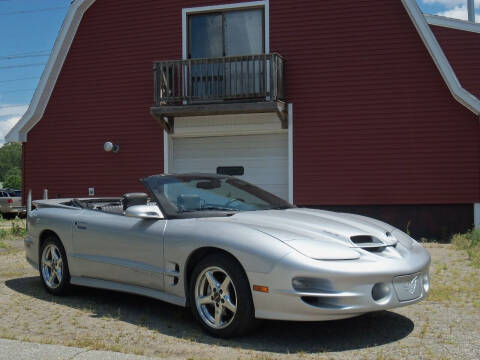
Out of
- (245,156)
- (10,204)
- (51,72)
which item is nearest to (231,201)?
(245,156)

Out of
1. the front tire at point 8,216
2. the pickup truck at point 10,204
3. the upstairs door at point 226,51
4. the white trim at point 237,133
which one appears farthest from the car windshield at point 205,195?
the front tire at point 8,216

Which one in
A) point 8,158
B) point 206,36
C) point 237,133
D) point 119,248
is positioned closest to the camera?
point 119,248

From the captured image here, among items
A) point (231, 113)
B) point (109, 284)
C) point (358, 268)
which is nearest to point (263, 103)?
point (231, 113)

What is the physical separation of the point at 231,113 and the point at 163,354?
30.3 feet

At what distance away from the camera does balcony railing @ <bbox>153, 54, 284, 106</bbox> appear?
1252 cm

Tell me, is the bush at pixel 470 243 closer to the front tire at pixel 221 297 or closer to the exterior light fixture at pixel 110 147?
the front tire at pixel 221 297

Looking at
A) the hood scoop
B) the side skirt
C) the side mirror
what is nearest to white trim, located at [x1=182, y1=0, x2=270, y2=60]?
the side skirt

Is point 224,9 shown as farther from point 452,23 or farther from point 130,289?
point 130,289

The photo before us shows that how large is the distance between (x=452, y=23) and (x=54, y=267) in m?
9.83

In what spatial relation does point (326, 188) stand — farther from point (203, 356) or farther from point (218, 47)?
point (203, 356)

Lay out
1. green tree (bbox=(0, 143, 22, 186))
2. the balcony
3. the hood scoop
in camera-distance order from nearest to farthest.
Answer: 1. the hood scoop
2. the balcony
3. green tree (bbox=(0, 143, 22, 186))

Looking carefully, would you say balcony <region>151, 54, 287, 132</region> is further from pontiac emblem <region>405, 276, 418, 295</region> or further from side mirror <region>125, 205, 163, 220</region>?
pontiac emblem <region>405, 276, 418, 295</region>

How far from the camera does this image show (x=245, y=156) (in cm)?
1353

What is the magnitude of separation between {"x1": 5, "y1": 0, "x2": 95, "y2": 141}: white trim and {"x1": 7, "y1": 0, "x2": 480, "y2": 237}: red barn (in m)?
0.04
